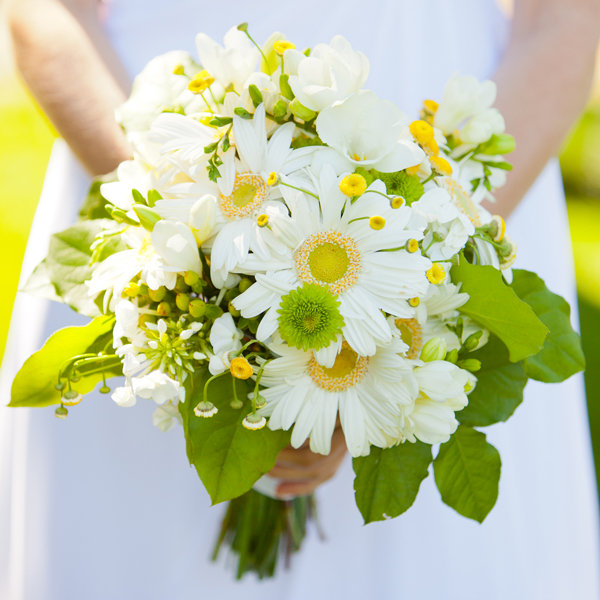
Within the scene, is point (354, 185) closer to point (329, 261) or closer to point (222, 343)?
point (329, 261)

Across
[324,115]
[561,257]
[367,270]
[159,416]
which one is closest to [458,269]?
[367,270]

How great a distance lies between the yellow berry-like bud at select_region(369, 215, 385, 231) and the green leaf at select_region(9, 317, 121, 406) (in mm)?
331

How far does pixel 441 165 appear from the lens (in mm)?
799

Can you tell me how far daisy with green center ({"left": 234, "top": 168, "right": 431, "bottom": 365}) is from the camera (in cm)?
68

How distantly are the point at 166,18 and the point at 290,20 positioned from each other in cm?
25

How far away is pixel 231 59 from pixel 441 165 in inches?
10.7

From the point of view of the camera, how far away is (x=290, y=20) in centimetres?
137

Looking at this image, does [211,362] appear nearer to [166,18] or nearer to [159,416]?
[159,416]

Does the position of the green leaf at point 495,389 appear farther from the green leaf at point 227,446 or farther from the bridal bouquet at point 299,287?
the green leaf at point 227,446

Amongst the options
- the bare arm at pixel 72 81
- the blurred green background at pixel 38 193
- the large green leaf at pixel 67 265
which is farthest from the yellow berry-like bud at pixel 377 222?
the blurred green background at pixel 38 193

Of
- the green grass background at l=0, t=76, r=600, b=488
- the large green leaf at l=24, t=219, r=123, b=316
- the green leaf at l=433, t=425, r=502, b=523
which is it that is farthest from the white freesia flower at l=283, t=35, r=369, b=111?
the green grass background at l=0, t=76, r=600, b=488

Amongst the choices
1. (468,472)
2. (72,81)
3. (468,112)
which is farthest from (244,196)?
(72,81)

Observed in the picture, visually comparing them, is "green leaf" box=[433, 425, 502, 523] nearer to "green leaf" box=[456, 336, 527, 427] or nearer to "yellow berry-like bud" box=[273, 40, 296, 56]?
"green leaf" box=[456, 336, 527, 427]

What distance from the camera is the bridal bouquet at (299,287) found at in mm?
690
